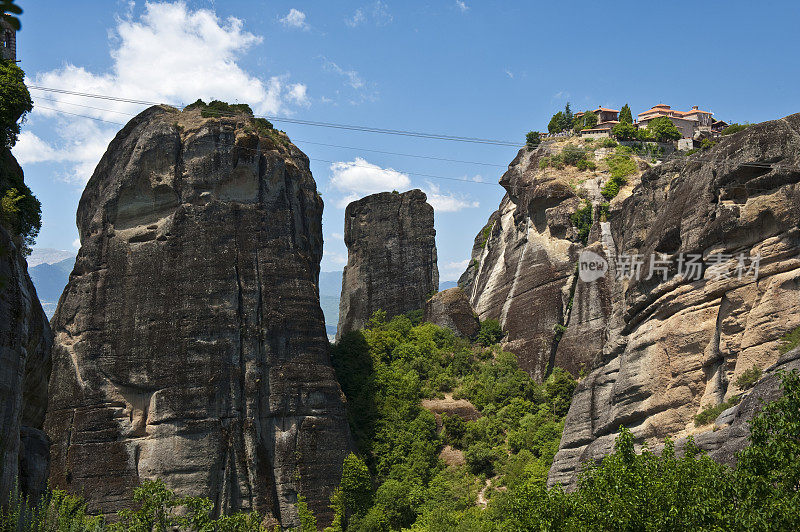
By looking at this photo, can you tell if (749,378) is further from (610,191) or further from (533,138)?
(533,138)

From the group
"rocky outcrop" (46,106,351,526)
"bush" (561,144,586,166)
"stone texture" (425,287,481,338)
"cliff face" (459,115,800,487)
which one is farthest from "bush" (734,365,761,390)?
"bush" (561,144,586,166)

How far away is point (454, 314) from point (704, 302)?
1322 inches

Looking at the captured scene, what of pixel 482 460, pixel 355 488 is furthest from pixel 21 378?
pixel 482 460

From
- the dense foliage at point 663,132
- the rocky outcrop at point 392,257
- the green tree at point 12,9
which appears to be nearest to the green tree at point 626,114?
the dense foliage at point 663,132

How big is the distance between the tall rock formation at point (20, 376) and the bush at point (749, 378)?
75.4 ft

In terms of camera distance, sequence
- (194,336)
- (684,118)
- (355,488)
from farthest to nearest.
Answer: (684,118) → (194,336) → (355,488)

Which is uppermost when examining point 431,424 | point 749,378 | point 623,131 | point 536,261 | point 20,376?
point 623,131

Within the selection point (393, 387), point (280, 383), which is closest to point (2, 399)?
point (280, 383)

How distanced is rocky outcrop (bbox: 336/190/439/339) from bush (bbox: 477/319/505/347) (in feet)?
31.1

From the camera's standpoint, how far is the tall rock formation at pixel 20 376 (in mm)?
23578

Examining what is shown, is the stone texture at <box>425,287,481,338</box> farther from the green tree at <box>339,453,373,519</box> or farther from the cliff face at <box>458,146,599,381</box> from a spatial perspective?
the green tree at <box>339,453,373,519</box>

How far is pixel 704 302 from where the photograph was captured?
3509 cm

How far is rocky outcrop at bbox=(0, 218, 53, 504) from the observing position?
77.4 ft

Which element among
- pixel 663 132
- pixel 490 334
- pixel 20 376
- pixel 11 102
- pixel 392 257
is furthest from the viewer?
pixel 663 132
